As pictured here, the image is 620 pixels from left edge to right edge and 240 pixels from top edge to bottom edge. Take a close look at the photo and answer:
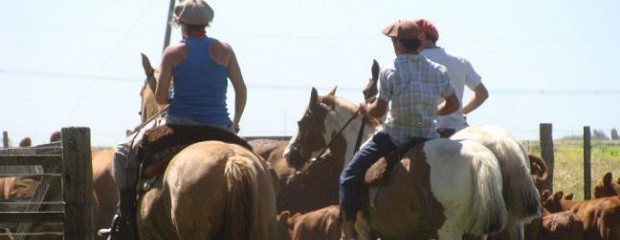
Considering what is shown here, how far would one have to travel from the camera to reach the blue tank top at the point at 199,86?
9.71 meters

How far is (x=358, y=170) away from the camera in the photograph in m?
10.4

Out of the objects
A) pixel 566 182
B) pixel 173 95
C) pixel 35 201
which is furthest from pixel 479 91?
pixel 566 182

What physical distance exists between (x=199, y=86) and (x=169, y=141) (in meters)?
0.44

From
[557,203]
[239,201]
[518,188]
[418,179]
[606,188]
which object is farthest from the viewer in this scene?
[606,188]

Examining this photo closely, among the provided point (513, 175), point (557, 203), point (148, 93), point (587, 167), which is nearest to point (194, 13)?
point (148, 93)

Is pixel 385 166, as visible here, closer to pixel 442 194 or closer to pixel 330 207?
pixel 442 194

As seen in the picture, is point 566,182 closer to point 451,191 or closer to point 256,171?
point 451,191

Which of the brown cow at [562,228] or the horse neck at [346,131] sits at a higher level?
the horse neck at [346,131]

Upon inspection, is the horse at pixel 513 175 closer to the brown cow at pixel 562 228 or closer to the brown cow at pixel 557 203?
the brown cow at pixel 562 228

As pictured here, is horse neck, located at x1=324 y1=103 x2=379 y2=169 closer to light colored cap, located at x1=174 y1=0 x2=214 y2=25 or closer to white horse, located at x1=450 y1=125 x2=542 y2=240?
white horse, located at x1=450 y1=125 x2=542 y2=240

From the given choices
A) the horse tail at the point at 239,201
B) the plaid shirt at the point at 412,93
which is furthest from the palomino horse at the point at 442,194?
the horse tail at the point at 239,201

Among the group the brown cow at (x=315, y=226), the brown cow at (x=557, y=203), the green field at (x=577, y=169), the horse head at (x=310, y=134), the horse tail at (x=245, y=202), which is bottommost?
the green field at (x=577, y=169)

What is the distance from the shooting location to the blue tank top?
971 cm

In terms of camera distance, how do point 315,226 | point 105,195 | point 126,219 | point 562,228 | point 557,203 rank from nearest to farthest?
point 126,219 → point 562,228 → point 315,226 → point 557,203 → point 105,195
